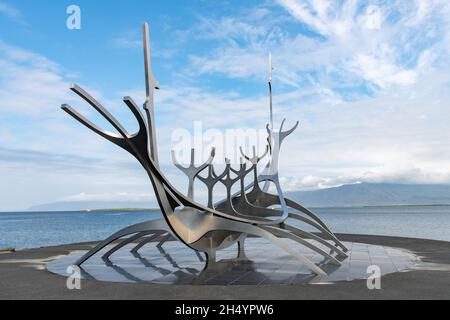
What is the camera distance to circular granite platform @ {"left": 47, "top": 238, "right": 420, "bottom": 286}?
486 inches

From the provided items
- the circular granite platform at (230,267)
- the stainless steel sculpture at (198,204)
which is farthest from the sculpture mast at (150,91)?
the circular granite platform at (230,267)

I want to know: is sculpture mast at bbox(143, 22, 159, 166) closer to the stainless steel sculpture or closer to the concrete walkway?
the stainless steel sculpture

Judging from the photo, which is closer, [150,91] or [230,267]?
[150,91]

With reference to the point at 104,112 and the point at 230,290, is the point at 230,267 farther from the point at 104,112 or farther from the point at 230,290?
the point at 104,112

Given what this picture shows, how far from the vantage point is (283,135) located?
20.3 metres

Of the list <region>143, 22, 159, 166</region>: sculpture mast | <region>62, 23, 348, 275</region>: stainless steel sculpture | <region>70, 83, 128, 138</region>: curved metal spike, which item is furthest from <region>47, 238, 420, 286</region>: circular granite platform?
<region>70, 83, 128, 138</region>: curved metal spike

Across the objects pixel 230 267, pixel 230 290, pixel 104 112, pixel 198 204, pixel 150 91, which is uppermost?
pixel 150 91

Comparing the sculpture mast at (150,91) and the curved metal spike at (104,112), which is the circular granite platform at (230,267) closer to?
the sculpture mast at (150,91)

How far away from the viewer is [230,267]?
14.7 meters

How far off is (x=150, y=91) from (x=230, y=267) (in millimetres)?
6288

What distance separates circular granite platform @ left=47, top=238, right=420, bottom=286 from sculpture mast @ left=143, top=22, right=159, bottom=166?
350 centimetres

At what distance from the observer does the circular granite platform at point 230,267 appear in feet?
40.5

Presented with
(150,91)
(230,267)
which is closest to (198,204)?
(230,267)

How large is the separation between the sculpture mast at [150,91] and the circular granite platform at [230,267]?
3500 millimetres
